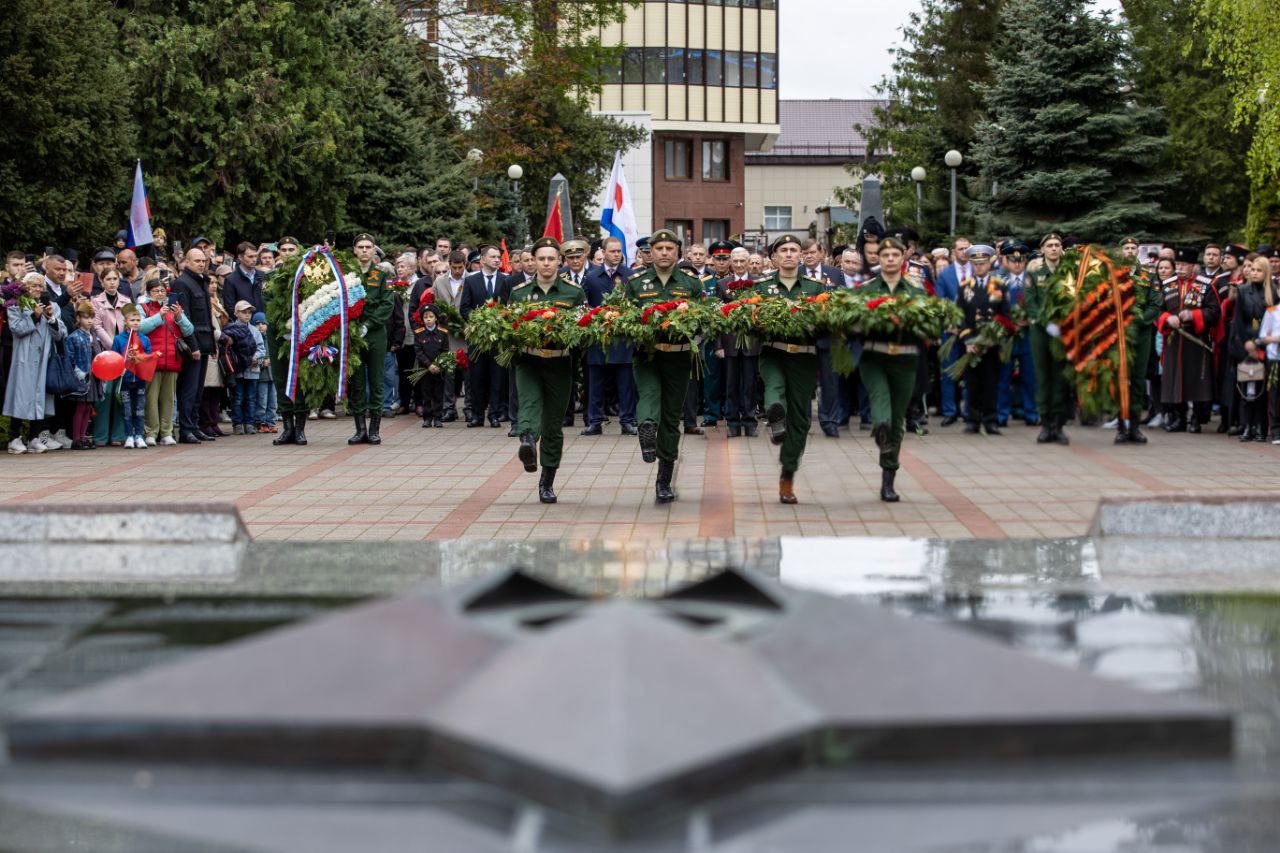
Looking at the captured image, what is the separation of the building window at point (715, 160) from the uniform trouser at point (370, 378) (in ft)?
203

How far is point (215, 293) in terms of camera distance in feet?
60.7

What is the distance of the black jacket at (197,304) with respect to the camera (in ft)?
56.5

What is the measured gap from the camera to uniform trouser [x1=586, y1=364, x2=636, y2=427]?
18.2 meters

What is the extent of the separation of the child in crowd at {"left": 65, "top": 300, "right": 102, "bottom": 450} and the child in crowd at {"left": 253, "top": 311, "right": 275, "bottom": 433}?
2.52m

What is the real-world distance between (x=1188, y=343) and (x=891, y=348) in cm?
761

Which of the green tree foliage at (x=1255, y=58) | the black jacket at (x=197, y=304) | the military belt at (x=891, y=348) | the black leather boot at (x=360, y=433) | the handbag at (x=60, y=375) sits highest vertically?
the green tree foliage at (x=1255, y=58)

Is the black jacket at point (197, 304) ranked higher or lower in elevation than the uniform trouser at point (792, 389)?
higher

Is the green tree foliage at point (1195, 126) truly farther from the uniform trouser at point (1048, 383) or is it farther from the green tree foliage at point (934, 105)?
the uniform trouser at point (1048, 383)

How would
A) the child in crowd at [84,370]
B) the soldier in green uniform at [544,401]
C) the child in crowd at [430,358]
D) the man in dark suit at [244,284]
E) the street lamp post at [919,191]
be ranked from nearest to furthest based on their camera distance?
the soldier in green uniform at [544,401] < the child in crowd at [84,370] < the man in dark suit at [244,284] < the child in crowd at [430,358] < the street lamp post at [919,191]

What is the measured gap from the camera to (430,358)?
65.4ft

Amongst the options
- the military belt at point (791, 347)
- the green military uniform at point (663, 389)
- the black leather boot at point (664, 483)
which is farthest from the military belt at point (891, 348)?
the black leather boot at point (664, 483)

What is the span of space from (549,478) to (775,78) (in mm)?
66843

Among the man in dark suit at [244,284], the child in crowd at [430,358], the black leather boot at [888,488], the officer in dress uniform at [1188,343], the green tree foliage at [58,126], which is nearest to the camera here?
the black leather boot at [888,488]

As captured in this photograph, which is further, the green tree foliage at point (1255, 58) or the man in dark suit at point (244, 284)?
the green tree foliage at point (1255, 58)
